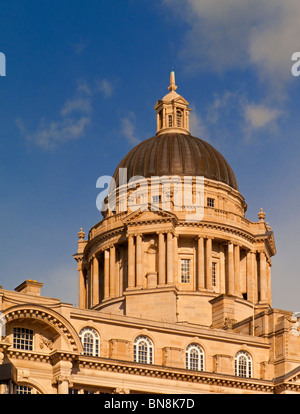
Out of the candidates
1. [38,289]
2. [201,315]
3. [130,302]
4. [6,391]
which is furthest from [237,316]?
[6,391]

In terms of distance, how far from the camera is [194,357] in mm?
85125

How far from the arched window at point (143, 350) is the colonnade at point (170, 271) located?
796 inches

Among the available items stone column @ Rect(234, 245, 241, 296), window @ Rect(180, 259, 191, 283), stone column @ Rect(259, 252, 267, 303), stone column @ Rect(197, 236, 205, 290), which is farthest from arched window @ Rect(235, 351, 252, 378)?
stone column @ Rect(259, 252, 267, 303)

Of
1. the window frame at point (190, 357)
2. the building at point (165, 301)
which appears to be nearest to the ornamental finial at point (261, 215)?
the building at point (165, 301)

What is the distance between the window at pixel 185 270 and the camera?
108 meters

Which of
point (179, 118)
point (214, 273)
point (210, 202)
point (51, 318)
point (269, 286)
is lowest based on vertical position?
point (51, 318)

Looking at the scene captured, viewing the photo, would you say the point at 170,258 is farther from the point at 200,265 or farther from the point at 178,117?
the point at 178,117

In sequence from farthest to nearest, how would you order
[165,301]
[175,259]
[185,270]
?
[185,270] < [175,259] < [165,301]

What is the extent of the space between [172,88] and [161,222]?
71.4 ft

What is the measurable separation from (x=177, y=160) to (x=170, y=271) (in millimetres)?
13907

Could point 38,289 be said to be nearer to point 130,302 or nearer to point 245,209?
point 130,302

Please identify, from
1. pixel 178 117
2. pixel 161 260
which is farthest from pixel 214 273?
pixel 178 117

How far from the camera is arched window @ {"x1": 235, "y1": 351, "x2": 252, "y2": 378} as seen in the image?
285 ft

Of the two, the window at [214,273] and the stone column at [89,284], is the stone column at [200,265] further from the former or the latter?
the stone column at [89,284]
